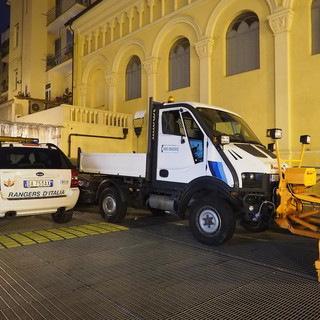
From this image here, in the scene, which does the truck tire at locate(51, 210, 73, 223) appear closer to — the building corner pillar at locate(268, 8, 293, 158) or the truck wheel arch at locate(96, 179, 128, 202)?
the truck wheel arch at locate(96, 179, 128, 202)

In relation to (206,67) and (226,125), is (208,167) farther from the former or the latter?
(206,67)

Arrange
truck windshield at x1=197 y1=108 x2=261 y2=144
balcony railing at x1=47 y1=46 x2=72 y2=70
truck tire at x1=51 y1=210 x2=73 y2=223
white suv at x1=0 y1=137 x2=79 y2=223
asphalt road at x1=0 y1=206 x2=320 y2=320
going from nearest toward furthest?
asphalt road at x1=0 y1=206 x2=320 y2=320 < white suv at x1=0 y1=137 x2=79 y2=223 < truck windshield at x1=197 y1=108 x2=261 y2=144 < truck tire at x1=51 y1=210 x2=73 y2=223 < balcony railing at x1=47 y1=46 x2=72 y2=70

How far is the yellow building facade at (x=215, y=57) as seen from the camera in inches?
408

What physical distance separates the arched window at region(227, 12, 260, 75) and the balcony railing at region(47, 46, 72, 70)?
1258 centimetres

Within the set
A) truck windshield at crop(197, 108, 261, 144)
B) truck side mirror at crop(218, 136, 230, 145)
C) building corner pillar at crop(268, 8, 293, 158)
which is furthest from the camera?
building corner pillar at crop(268, 8, 293, 158)

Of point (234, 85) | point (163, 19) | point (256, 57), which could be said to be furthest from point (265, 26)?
point (163, 19)

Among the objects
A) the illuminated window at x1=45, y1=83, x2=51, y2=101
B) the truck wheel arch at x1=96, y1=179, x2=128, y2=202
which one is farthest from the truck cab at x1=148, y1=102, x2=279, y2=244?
the illuminated window at x1=45, y1=83, x2=51, y2=101

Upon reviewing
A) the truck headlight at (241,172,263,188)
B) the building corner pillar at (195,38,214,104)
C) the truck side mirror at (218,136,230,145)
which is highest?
the building corner pillar at (195,38,214,104)

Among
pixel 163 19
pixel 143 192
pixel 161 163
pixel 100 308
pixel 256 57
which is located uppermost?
pixel 163 19

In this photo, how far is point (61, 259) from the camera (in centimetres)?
482

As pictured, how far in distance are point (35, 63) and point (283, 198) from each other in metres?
22.8

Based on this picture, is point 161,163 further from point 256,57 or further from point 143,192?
point 256,57

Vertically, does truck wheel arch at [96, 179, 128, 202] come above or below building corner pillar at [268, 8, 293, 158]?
below

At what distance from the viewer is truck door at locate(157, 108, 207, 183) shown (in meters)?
6.00
